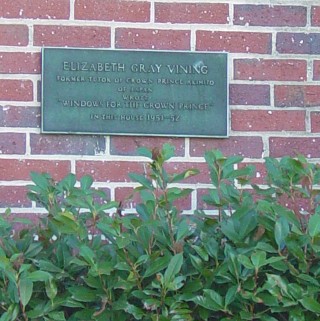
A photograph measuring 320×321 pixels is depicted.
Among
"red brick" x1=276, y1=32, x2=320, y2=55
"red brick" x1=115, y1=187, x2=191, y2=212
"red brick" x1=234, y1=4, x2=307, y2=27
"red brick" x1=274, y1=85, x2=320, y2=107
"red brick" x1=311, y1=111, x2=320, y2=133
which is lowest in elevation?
"red brick" x1=115, y1=187, x2=191, y2=212

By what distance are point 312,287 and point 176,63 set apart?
1.35m

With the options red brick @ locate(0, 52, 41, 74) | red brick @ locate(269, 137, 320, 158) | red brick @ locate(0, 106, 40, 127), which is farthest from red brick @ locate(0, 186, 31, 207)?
red brick @ locate(269, 137, 320, 158)

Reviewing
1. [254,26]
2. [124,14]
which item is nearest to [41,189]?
[124,14]

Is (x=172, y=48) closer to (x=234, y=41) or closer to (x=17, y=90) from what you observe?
(x=234, y=41)

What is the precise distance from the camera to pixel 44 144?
3541 millimetres

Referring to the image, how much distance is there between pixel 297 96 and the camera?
3648mm

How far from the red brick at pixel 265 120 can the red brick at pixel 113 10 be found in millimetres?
540

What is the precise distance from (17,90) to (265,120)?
990mm

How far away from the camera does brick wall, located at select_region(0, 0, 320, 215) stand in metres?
3.54

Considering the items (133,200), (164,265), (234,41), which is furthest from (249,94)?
(164,265)

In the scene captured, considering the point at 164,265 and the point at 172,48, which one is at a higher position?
the point at 172,48

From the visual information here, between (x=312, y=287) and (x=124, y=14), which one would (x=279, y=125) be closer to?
(x=124, y=14)

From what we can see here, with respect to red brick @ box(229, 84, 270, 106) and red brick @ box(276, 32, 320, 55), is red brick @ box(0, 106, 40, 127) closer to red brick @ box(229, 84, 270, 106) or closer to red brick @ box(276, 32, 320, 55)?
red brick @ box(229, 84, 270, 106)

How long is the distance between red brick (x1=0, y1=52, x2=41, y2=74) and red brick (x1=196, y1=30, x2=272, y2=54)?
652 millimetres
